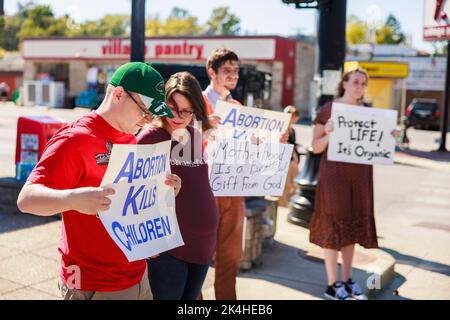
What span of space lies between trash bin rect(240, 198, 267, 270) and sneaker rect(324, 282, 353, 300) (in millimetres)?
1043

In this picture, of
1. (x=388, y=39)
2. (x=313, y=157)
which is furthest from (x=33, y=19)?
(x=313, y=157)

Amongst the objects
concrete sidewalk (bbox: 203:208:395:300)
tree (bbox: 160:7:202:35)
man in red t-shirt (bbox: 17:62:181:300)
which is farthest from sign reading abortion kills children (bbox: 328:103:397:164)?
tree (bbox: 160:7:202:35)

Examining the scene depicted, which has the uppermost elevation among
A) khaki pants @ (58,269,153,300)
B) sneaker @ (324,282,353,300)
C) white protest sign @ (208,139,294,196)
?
white protest sign @ (208,139,294,196)

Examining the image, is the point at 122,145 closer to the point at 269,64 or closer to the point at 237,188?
the point at 237,188

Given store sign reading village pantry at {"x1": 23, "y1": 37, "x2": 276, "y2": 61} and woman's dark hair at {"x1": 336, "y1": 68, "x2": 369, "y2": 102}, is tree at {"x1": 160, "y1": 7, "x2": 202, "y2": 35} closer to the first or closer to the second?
store sign reading village pantry at {"x1": 23, "y1": 37, "x2": 276, "y2": 61}

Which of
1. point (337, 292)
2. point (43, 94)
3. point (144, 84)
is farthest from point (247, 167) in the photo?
point (43, 94)

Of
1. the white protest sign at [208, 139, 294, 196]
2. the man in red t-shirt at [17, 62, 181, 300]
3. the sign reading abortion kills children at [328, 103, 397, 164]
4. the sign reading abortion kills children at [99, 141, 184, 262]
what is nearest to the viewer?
the man in red t-shirt at [17, 62, 181, 300]

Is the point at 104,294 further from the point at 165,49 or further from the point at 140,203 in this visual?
the point at 165,49

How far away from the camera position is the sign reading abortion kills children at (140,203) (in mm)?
2443

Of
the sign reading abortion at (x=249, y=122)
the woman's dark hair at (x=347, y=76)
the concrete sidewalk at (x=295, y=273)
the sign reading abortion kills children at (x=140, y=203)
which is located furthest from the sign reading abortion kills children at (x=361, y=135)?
the sign reading abortion kills children at (x=140, y=203)

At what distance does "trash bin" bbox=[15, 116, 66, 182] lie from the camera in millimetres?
8117

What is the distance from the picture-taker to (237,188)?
4172 millimetres

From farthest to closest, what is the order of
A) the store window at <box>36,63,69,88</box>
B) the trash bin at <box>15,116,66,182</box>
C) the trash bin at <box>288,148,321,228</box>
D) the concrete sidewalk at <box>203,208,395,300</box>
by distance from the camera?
the store window at <box>36,63,69,88</box>, the trash bin at <box>15,116,66,182</box>, the trash bin at <box>288,148,321,228</box>, the concrete sidewalk at <box>203,208,395,300</box>

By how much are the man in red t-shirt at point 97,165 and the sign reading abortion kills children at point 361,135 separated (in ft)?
8.54
